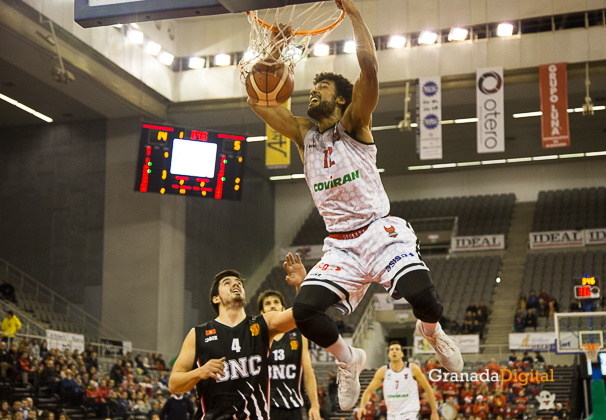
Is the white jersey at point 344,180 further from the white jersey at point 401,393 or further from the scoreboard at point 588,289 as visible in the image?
the scoreboard at point 588,289

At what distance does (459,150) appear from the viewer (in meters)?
30.2

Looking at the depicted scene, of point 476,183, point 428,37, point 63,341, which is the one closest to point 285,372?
point 63,341

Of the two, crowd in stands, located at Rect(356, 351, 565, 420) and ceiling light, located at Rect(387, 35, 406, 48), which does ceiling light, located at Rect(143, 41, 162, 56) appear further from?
crowd in stands, located at Rect(356, 351, 565, 420)

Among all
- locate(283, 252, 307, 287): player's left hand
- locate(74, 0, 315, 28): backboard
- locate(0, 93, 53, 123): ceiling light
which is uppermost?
locate(0, 93, 53, 123): ceiling light

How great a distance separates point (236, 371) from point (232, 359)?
0.10 meters

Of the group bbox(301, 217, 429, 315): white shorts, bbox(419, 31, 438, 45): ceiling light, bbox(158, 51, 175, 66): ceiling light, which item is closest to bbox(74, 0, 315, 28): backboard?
bbox(301, 217, 429, 315): white shorts

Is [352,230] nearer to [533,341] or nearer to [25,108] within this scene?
[533,341]

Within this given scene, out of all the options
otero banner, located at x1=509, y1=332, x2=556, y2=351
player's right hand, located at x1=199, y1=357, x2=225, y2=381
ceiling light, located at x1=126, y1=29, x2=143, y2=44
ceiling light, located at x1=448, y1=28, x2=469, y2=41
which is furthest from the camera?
ceiling light, located at x1=126, y1=29, x2=143, y2=44

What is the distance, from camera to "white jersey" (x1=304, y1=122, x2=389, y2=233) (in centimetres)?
509

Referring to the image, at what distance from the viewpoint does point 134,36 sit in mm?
22922

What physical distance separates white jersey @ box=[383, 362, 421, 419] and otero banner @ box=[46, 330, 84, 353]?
444 inches

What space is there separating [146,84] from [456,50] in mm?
9851

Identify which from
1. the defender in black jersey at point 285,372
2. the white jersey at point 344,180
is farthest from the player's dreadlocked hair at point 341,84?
the defender in black jersey at point 285,372

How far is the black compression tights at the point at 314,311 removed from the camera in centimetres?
483
